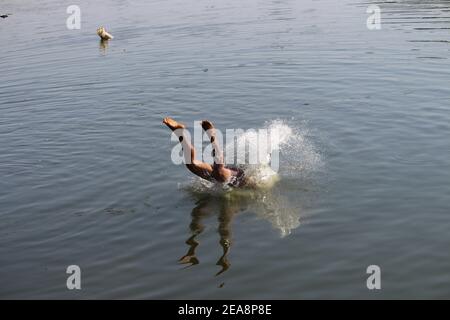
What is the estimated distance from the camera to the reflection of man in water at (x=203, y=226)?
1128 centimetres

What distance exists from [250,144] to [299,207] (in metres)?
4.00

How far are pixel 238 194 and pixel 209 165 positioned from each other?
3.56 ft

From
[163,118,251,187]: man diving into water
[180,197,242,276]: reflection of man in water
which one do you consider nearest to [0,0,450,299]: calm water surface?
[180,197,242,276]: reflection of man in water

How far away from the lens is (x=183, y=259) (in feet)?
37.2

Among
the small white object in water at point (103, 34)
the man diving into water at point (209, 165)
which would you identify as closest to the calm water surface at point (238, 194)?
the man diving into water at point (209, 165)

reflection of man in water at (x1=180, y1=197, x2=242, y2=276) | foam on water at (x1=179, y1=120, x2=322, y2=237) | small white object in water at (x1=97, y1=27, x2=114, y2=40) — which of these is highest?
small white object in water at (x1=97, y1=27, x2=114, y2=40)

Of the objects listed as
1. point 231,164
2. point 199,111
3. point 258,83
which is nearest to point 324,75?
point 258,83

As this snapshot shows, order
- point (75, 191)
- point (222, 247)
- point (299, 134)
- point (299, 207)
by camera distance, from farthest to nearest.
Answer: point (299, 134) → point (75, 191) → point (299, 207) → point (222, 247)

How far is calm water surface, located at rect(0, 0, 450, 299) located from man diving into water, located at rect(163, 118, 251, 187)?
0.49 meters

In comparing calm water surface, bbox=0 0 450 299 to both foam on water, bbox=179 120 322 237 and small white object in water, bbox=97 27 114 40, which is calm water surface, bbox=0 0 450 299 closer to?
foam on water, bbox=179 120 322 237

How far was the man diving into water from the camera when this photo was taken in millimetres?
12891

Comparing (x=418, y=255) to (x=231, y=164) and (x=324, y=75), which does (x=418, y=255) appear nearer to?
(x=231, y=164)

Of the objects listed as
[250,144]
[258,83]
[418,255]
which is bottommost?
[418,255]

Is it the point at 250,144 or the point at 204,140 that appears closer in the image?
the point at 250,144
